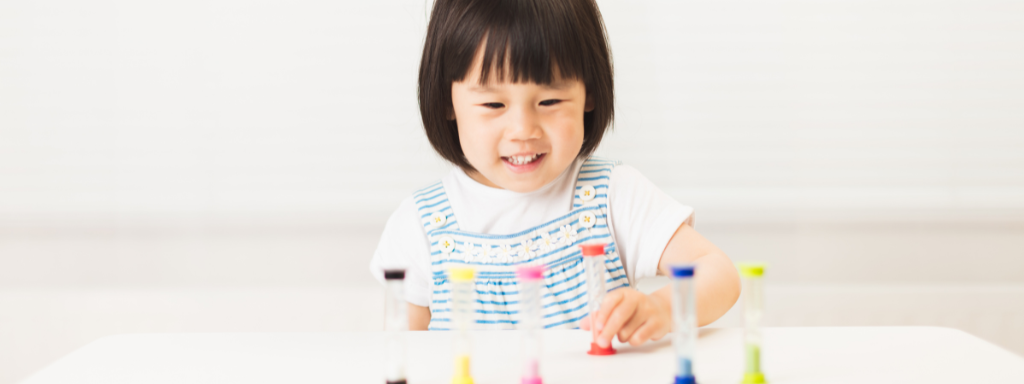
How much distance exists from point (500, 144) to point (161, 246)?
911 millimetres

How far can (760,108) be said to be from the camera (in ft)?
4.59

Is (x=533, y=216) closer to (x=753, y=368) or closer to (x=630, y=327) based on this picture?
(x=630, y=327)

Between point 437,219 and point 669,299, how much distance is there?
39 cm

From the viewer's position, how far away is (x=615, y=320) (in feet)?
2.04

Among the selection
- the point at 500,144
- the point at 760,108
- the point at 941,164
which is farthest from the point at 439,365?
the point at 941,164

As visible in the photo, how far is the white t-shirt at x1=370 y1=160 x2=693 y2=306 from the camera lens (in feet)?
3.17

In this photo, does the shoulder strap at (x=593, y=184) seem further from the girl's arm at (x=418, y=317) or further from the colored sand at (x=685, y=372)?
the colored sand at (x=685, y=372)

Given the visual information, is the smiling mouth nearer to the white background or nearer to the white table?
the white table

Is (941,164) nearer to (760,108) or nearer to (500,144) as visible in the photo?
(760,108)

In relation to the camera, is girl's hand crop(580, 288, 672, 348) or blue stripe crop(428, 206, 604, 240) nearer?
girl's hand crop(580, 288, 672, 348)

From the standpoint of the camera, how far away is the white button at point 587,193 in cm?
100

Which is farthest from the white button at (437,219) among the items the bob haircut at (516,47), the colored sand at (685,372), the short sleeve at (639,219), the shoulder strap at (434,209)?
the colored sand at (685,372)

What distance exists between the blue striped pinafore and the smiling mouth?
0.38 ft

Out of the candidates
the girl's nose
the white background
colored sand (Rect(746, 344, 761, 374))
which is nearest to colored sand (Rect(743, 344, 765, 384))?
colored sand (Rect(746, 344, 761, 374))
